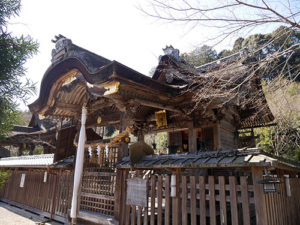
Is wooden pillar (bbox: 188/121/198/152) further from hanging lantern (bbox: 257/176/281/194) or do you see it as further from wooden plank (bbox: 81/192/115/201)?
hanging lantern (bbox: 257/176/281/194)

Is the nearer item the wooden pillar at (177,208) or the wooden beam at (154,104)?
the wooden pillar at (177,208)

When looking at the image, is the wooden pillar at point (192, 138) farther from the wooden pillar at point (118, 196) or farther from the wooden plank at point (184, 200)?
the wooden plank at point (184, 200)

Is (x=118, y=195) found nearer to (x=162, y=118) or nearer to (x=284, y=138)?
(x=162, y=118)

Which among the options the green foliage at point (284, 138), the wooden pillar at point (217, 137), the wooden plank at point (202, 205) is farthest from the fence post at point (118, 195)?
the green foliage at point (284, 138)

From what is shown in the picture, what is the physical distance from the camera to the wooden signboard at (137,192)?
5317 millimetres

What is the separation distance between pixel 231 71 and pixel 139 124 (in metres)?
5.27

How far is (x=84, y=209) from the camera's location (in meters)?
7.04

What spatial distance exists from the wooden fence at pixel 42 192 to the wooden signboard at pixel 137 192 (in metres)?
3.20

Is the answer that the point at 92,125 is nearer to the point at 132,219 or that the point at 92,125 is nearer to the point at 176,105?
the point at 176,105

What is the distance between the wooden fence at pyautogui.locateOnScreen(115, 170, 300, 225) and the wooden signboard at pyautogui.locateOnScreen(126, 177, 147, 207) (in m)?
0.14

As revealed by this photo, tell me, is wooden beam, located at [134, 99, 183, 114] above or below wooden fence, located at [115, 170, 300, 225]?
above

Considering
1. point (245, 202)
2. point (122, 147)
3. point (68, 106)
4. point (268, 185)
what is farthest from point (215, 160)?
point (68, 106)

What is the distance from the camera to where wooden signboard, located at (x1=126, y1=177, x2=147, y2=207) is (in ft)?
17.4

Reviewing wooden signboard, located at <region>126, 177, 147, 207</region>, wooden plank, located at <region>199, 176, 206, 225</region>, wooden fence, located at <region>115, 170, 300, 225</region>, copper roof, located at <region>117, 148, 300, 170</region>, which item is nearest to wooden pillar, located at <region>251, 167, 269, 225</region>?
wooden fence, located at <region>115, 170, 300, 225</region>
